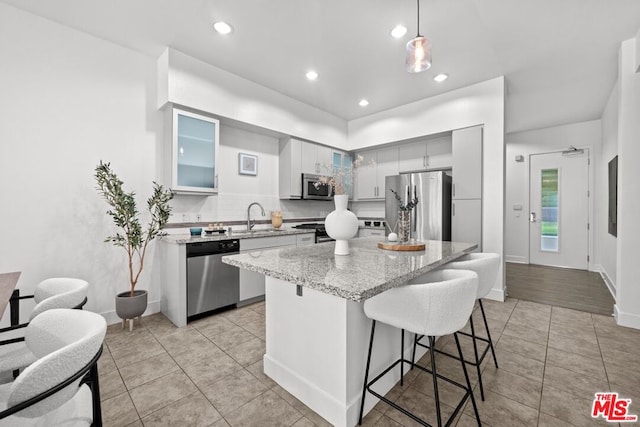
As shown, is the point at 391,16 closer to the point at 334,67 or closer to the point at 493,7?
the point at 493,7

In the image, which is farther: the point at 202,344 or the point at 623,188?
the point at 623,188

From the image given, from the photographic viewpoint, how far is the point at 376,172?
517 centimetres

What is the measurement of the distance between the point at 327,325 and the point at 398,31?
2677 mm

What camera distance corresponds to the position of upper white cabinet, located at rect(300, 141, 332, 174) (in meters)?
4.48

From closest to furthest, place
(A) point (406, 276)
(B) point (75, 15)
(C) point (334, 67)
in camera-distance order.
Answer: (A) point (406, 276), (B) point (75, 15), (C) point (334, 67)

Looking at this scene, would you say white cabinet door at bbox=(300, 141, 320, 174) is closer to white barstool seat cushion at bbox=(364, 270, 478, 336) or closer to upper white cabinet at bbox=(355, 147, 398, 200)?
upper white cabinet at bbox=(355, 147, 398, 200)

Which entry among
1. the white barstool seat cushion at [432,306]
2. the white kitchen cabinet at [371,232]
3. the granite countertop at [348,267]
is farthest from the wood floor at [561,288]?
the white barstool seat cushion at [432,306]

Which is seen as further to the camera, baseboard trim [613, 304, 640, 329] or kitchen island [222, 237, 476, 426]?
baseboard trim [613, 304, 640, 329]

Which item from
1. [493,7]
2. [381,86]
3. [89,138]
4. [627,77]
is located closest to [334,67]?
[381,86]

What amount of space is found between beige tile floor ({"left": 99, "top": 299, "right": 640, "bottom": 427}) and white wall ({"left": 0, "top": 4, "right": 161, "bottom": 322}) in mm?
833

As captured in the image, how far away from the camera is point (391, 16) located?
7.97 feet

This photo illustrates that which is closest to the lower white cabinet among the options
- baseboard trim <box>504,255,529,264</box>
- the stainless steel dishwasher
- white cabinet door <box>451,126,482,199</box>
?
the stainless steel dishwasher

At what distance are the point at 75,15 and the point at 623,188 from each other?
5.51 metres

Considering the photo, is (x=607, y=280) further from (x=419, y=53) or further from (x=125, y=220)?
(x=125, y=220)
